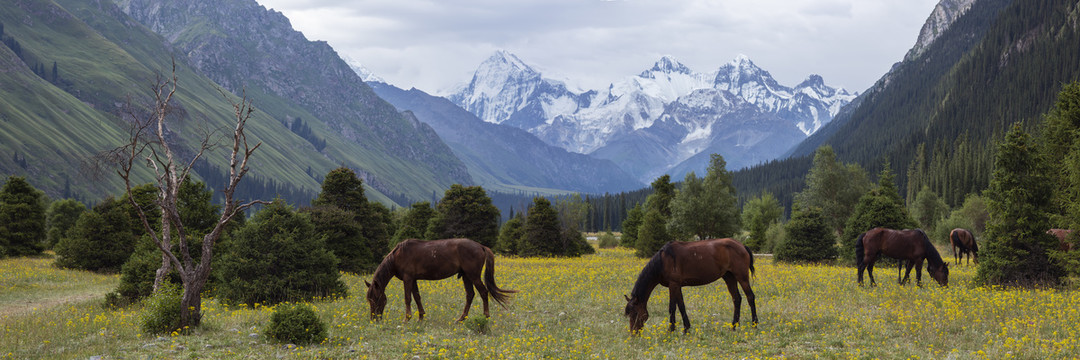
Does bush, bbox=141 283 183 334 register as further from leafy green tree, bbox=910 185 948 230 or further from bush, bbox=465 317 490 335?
leafy green tree, bbox=910 185 948 230

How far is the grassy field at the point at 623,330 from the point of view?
42.3ft

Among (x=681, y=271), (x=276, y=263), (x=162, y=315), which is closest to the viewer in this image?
(x=162, y=315)

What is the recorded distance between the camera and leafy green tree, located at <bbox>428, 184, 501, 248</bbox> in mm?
53219

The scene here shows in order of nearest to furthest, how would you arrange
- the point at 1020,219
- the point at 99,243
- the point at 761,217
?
the point at 1020,219 → the point at 99,243 → the point at 761,217

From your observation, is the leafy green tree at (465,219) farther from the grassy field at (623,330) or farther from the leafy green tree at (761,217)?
the grassy field at (623,330)

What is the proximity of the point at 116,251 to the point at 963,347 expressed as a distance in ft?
145

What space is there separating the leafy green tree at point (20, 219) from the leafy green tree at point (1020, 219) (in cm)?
6176

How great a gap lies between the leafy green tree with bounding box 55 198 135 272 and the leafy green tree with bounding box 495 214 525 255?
29.2 m

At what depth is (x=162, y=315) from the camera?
1523 centimetres

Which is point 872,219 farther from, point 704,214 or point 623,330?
point 623,330

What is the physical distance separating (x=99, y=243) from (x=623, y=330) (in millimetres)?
37265

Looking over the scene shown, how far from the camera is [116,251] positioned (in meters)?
37.5

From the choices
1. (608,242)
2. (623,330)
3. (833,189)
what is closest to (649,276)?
(623,330)

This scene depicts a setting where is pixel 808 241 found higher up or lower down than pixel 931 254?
lower down
